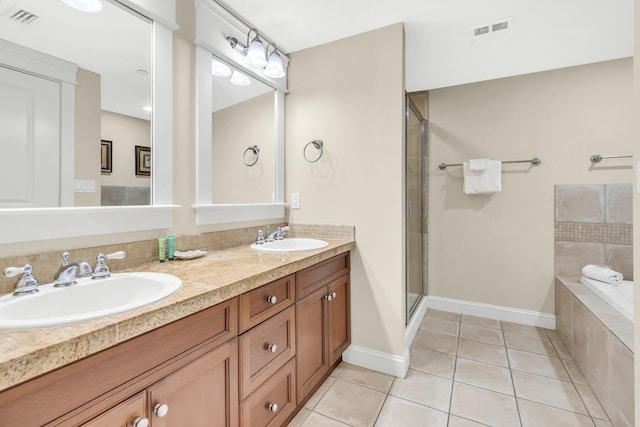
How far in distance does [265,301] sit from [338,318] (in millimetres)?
839

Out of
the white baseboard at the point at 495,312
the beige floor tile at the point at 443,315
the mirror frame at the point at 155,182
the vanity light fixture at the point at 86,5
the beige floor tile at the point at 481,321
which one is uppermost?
the vanity light fixture at the point at 86,5

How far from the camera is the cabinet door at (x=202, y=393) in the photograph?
2.89 ft

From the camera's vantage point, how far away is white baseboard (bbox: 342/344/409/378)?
2002mm

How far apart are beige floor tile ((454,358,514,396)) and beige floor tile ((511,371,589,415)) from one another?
50 mm

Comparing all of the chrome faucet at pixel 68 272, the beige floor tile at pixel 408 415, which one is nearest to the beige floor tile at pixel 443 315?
the beige floor tile at pixel 408 415

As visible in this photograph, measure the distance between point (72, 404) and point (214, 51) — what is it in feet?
5.75

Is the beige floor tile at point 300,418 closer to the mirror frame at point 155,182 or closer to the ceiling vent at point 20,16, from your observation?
the mirror frame at point 155,182

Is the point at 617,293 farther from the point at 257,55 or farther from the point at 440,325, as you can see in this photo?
the point at 257,55

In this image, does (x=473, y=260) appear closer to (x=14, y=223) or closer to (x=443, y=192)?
(x=443, y=192)

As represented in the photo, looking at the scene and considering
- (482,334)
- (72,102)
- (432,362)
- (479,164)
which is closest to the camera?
(72,102)

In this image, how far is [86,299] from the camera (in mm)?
1075

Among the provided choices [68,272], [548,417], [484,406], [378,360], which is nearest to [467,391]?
[484,406]

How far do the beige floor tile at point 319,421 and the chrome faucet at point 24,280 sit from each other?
1344 mm

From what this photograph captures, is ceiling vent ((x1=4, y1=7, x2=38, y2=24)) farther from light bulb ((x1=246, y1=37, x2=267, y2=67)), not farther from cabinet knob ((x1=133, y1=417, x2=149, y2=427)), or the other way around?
cabinet knob ((x1=133, y1=417, x2=149, y2=427))
